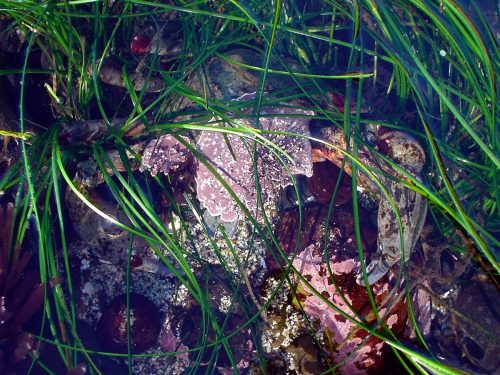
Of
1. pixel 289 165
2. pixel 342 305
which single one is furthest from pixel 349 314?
pixel 289 165

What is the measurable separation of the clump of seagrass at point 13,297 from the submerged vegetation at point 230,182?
19mm

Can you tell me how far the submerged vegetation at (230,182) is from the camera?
2.73m

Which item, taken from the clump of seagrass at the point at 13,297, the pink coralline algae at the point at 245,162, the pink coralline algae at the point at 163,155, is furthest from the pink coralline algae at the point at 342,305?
the clump of seagrass at the point at 13,297

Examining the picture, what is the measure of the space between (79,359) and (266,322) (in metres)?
1.83

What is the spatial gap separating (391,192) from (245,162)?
126cm

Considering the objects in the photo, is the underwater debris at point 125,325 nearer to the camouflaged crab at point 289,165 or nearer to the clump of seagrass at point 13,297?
the clump of seagrass at point 13,297

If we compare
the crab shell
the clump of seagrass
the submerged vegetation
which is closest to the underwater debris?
the submerged vegetation

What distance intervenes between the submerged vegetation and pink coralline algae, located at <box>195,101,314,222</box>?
1 cm

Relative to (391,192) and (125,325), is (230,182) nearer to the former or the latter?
(391,192)

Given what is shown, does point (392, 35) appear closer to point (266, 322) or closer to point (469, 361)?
point (266, 322)

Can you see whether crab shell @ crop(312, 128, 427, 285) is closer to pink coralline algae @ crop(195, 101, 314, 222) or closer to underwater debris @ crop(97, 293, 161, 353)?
pink coralline algae @ crop(195, 101, 314, 222)

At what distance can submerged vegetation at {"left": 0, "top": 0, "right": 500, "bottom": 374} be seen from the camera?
2734 millimetres

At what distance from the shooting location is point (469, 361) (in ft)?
10.9

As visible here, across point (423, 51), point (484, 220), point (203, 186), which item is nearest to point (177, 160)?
point (203, 186)
